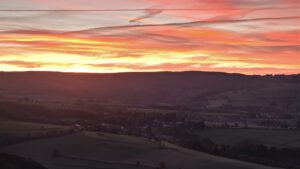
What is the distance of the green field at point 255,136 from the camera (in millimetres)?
81750

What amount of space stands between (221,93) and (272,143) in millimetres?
85265

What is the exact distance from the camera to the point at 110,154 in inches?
2426

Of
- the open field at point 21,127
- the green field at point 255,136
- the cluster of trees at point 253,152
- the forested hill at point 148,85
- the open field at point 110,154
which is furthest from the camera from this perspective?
the forested hill at point 148,85

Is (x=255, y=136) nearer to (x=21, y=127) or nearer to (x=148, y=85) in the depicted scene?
(x=21, y=127)

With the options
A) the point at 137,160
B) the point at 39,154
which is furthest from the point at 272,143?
the point at 39,154

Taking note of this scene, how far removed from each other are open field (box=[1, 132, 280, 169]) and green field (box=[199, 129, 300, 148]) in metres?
18.5

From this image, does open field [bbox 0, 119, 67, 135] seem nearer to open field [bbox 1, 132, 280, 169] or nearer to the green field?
open field [bbox 1, 132, 280, 169]

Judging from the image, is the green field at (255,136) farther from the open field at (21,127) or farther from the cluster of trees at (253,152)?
the open field at (21,127)

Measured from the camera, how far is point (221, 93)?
166125 mm

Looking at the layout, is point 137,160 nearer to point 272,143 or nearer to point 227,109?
point 272,143

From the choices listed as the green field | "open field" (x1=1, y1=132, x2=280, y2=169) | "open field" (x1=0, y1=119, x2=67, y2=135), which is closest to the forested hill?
the green field

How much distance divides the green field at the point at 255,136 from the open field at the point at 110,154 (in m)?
18.5

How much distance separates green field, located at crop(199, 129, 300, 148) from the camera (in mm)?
81750

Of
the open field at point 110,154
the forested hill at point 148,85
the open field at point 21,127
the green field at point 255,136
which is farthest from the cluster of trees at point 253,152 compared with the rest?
the forested hill at point 148,85
